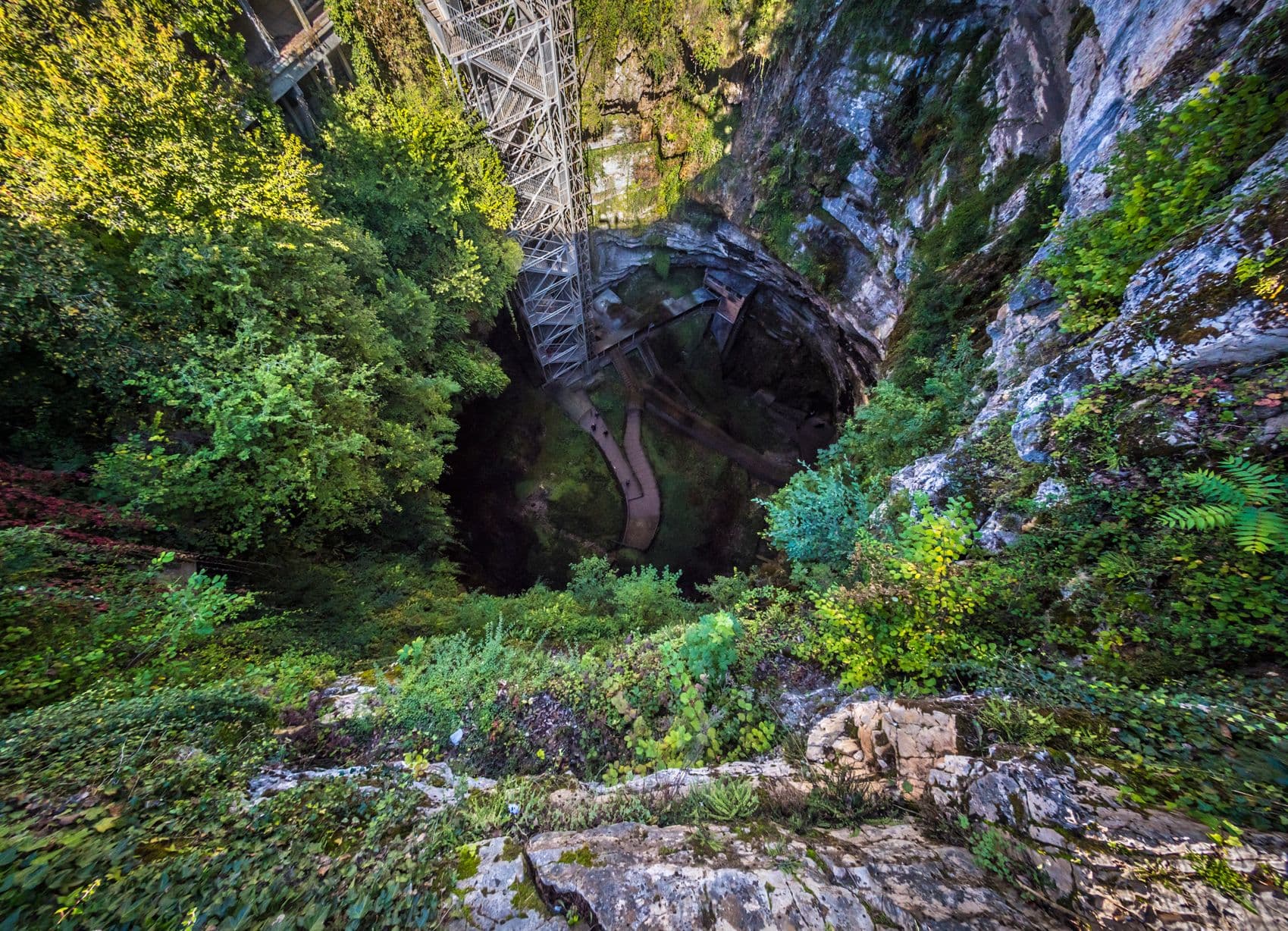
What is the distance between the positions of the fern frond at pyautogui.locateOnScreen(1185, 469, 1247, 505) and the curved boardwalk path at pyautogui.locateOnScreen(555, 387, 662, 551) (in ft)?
43.0

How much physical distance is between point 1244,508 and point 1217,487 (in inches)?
5.9

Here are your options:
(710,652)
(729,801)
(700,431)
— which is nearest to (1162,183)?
(710,652)

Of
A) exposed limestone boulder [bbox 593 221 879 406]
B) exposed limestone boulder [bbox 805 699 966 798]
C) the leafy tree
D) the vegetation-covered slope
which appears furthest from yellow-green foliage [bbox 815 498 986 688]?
exposed limestone boulder [bbox 593 221 879 406]

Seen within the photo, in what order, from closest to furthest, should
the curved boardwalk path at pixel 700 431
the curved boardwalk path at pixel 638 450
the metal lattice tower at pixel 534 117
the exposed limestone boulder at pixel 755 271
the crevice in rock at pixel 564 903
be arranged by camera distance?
1. the crevice in rock at pixel 564 903
2. the metal lattice tower at pixel 534 117
3. the exposed limestone boulder at pixel 755 271
4. the curved boardwalk path at pixel 638 450
5. the curved boardwalk path at pixel 700 431

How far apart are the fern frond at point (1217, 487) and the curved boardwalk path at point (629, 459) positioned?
43.0 feet

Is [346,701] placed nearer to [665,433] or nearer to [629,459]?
[629,459]

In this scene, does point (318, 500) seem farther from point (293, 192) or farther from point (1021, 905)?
point (1021, 905)

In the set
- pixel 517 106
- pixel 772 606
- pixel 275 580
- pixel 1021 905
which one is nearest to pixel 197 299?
pixel 275 580

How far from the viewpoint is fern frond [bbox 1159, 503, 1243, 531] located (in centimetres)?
246

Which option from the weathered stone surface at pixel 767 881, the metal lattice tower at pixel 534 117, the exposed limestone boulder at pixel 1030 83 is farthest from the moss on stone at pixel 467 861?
the metal lattice tower at pixel 534 117

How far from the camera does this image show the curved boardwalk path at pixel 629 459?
15398 mm

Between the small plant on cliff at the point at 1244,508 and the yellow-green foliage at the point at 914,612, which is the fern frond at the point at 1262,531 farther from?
the yellow-green foliage at the point at 914,612

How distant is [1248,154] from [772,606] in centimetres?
539

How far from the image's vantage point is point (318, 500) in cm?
632
